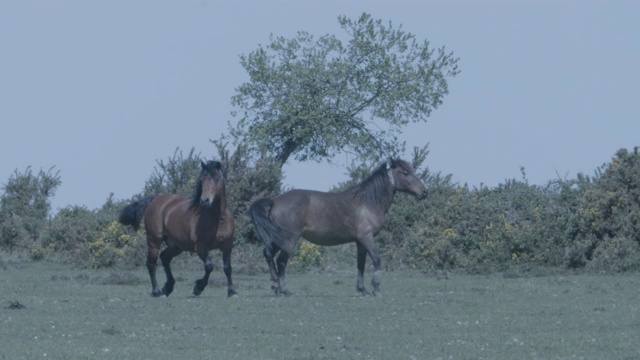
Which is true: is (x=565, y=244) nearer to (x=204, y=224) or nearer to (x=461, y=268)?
(x=461, y=268)

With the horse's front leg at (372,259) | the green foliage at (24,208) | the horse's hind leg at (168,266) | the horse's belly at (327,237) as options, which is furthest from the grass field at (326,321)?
the green foliage at (24,208)

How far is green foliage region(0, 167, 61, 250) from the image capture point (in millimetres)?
36781

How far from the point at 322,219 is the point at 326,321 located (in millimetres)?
4173

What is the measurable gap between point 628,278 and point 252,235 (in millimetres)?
11365

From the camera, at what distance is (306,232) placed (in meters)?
19.5

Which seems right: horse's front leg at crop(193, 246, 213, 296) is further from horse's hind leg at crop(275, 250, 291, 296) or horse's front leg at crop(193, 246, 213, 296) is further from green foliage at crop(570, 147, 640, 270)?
green foliage at crop(570, 147, 640, 270)

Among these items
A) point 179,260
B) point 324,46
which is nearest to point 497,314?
point 179,260

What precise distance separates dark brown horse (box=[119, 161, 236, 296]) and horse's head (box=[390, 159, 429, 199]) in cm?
293

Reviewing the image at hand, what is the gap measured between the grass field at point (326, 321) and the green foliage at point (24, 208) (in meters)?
13.9

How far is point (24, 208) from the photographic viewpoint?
39.7 m

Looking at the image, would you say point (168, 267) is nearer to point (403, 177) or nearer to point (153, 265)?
point (153, 265)

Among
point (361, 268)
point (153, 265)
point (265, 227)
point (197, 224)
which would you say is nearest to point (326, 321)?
point (265, 227)

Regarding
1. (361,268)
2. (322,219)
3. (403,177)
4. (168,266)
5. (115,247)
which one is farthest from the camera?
(115,247)

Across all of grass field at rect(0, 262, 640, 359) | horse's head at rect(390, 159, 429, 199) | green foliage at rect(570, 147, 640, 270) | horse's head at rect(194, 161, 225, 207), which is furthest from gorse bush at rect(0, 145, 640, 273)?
horse's head at rect(194, 161, 225, 207)
